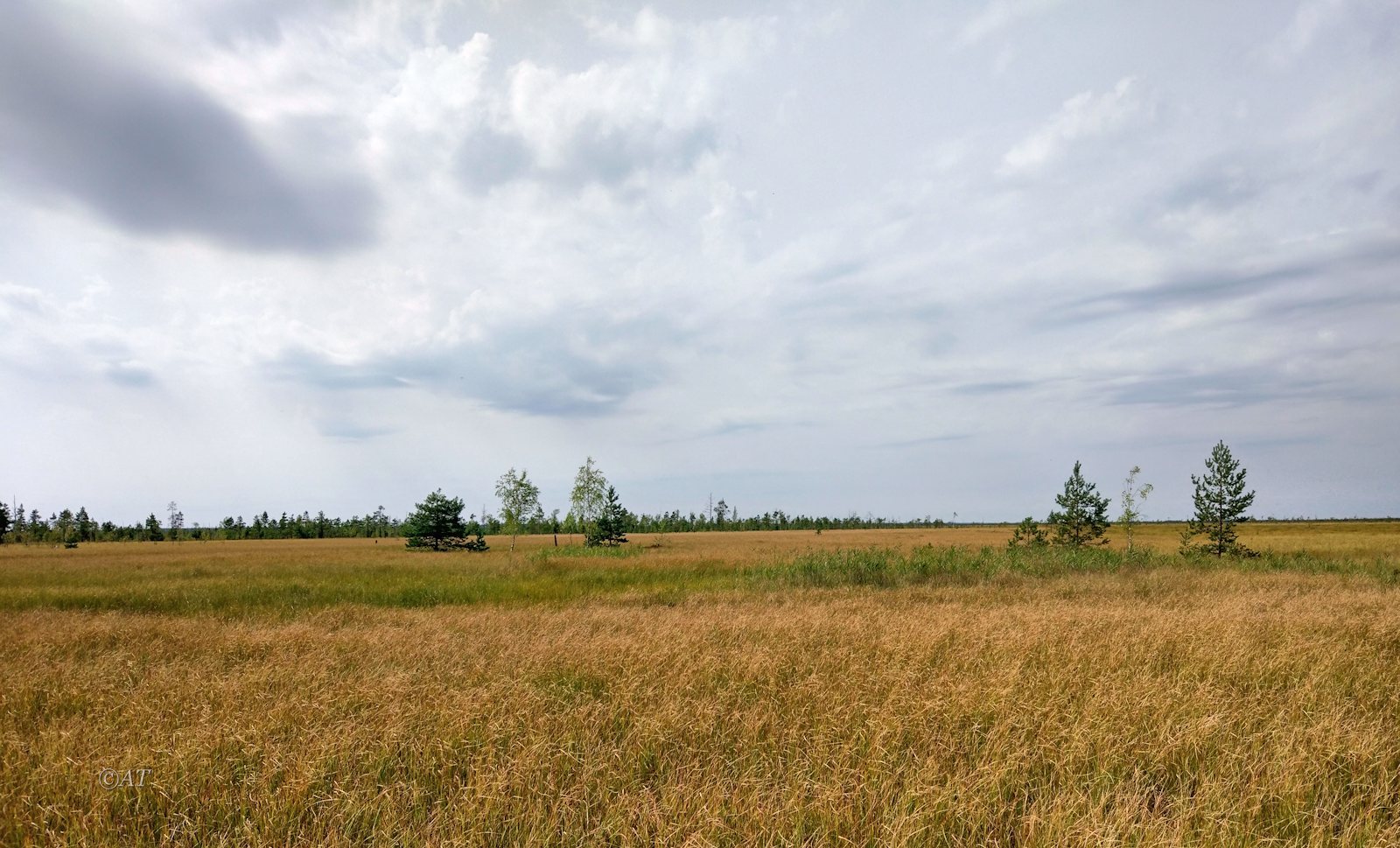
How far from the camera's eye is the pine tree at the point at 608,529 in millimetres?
59188

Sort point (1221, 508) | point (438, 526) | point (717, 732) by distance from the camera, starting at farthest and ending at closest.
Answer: point (438, 526) → point (1221, 508) → point (717, 732)

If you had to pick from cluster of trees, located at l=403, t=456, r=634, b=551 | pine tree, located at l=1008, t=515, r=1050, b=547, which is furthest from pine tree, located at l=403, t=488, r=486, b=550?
pine tree, located at l=1008, t=515, r=1050, b=547

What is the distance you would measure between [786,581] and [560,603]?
8648 millimetres

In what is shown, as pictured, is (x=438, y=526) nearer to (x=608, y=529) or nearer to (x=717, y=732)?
(x=608, y=529)

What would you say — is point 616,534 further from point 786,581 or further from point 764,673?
point 764,673

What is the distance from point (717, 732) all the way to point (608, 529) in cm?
5709

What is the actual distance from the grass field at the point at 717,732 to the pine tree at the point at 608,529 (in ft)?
161

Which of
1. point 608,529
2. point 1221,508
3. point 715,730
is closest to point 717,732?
point 715,730

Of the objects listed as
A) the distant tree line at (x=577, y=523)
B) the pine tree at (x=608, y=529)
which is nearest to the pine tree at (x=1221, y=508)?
the distant tree line at (x=577, y=523)

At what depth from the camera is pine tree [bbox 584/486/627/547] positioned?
59188 millimetres

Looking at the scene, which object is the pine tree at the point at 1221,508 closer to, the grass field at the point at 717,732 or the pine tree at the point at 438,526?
the grass field at the point at 717,732

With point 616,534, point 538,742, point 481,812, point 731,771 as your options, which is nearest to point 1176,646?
point 731,771

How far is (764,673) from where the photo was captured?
22.0 ft

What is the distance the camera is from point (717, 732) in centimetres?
518
